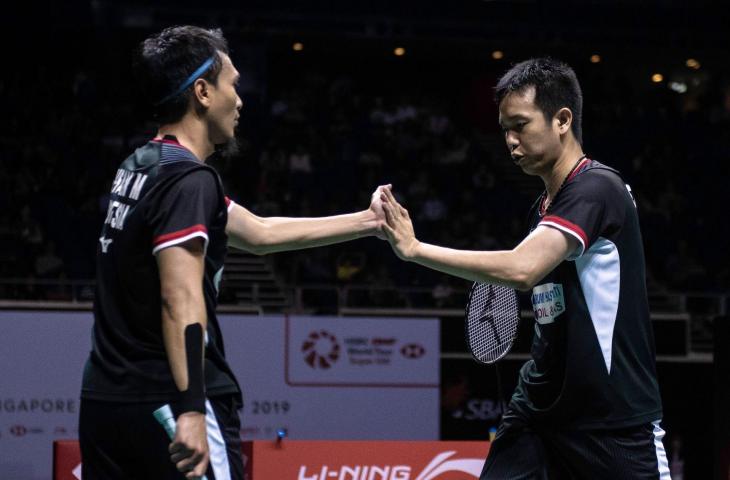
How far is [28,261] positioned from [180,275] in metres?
11.2

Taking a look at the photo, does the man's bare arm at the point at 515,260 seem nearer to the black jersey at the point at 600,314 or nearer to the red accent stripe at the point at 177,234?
the black jersey at the point at 600,314

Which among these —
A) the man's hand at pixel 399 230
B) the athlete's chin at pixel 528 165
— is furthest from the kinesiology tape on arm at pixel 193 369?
the athlete's chin at pixel 528 165

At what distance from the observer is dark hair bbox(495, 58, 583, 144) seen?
3.90m

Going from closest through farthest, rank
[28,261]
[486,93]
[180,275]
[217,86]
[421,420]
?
[180,275] < [217,86] < [421,420] < [28,261] < [486,93]

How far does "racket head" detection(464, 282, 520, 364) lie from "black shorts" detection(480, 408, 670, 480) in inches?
16.0

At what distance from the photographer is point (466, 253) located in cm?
369

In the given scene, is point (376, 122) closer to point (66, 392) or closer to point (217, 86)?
point (66, 392)

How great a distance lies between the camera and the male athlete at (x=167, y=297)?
2875 millimetres

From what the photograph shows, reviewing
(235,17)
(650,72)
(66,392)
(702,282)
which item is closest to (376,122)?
(235,17)

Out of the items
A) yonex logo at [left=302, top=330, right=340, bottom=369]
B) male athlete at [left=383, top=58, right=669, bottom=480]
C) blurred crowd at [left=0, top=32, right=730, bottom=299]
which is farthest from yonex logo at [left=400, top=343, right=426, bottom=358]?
male athlete at [left=383, top=58, right=669, bottom=480]

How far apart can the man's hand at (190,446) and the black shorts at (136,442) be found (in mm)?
70

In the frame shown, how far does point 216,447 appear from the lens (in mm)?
3004

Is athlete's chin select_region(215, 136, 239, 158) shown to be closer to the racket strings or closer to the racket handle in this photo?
the racket handle

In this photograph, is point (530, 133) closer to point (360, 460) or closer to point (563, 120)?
point (563, 120)
